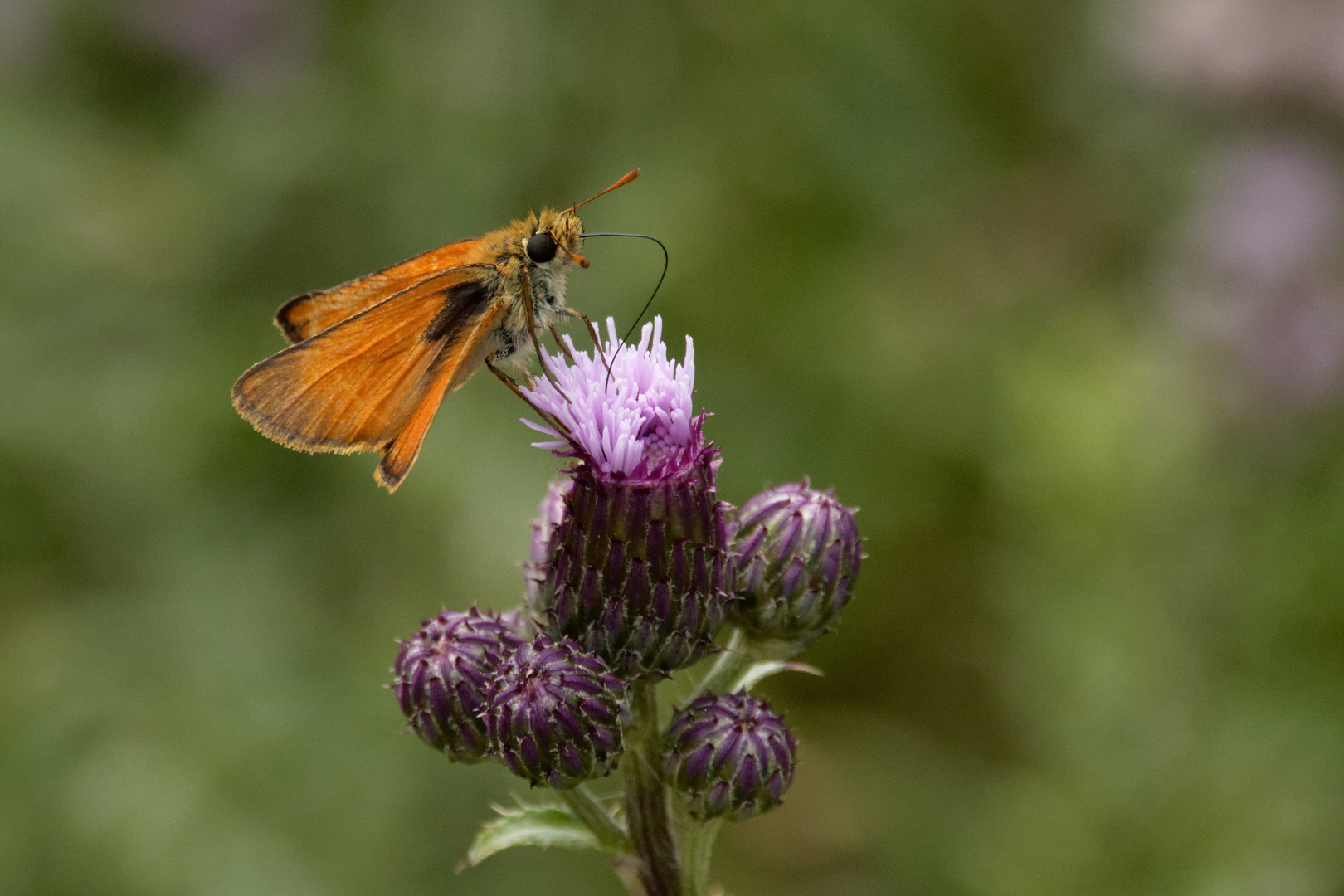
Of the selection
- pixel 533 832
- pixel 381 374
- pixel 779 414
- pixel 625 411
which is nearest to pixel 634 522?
pixel 625 411

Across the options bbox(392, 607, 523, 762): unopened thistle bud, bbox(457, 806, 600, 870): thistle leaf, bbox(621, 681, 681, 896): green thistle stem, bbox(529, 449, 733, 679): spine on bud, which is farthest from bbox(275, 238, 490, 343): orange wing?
bbox(457, 806, 600, 870): thistle leaf

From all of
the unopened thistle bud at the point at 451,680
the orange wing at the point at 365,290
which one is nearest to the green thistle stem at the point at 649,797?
the unopened thistle bud at the point at 451,680

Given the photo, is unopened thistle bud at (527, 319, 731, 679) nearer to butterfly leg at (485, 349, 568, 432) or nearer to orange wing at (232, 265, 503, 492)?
butterfly leg at (485, 349, 568, 432)

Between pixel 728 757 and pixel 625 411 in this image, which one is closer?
pixel 728 757

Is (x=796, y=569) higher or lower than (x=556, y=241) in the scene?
lower

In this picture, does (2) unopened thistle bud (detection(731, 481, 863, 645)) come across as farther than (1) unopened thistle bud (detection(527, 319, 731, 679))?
Yes

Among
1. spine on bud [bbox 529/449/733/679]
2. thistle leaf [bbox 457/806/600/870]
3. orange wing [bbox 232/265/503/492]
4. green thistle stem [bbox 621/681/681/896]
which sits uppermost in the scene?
orange wing [bbox 232/265/503/492]

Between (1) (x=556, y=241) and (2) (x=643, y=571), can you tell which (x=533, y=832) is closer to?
(2) (x=643, y=571)
